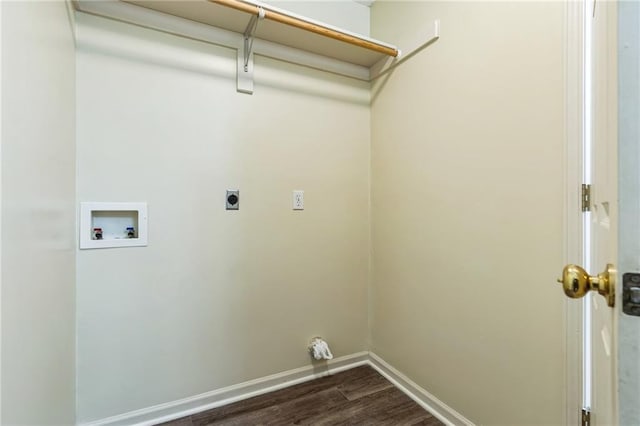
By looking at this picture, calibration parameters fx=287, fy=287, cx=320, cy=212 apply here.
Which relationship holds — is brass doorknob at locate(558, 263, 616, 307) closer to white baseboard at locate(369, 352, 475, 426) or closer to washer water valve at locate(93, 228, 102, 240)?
white baseboard at locate(369, 352, 475, 426)

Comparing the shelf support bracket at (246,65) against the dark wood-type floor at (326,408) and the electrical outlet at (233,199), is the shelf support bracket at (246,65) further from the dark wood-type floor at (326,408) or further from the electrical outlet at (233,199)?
the dark wood-type floor at (326,408)

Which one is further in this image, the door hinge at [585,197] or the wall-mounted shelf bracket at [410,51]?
the wall-mounted shelf bracket at [410,51]

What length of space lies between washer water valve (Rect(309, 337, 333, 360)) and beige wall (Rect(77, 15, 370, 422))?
55 mm

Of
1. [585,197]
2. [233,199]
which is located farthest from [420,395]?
[233,199]

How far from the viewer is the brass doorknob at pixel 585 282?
1.49 ft

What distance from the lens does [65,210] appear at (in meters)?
1.17

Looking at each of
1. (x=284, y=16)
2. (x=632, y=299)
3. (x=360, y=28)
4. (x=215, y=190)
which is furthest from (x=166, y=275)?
(x=360, y=28)

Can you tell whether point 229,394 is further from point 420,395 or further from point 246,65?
point 246,65

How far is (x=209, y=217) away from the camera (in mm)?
1642

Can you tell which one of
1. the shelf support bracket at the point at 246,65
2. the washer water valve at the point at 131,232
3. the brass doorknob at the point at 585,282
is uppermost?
the shelf support bracket at the point at 246,65

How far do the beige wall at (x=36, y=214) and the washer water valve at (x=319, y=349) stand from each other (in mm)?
1224

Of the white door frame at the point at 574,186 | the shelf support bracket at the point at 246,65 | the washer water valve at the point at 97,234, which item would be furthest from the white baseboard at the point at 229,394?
→ the shelf support bracket at the point at 246,65

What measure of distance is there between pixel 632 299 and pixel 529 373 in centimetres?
107

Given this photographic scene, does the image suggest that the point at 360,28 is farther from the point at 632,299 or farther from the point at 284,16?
the point at 632,299
